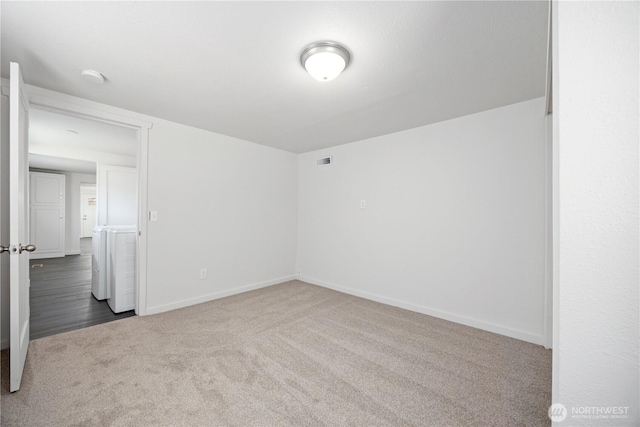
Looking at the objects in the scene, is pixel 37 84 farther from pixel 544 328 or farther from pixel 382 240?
pixel 544 328

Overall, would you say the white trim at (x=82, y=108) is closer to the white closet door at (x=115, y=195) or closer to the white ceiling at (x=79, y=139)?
the white ceiling at (x=79, y=139)

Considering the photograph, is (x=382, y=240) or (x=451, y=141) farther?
(x=382, y=240)

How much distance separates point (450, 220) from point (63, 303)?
4763mm

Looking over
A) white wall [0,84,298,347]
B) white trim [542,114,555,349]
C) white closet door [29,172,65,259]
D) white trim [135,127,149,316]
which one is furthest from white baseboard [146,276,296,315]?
white closet door [29,172,65,259]

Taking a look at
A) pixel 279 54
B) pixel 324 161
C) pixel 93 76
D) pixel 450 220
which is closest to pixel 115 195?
pixel 93 76

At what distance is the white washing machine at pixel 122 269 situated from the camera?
2.99m

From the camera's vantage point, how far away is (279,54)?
1.73 m

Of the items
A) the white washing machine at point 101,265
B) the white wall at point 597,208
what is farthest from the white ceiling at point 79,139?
the white wall at point 597,208

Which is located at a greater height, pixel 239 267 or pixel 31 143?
pixel 31 143

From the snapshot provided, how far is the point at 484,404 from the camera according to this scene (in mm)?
1591

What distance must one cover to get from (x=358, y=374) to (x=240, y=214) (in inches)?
103

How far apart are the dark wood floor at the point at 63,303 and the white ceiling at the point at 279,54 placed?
7.39ft

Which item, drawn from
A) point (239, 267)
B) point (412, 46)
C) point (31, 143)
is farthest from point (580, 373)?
point (31, 143)

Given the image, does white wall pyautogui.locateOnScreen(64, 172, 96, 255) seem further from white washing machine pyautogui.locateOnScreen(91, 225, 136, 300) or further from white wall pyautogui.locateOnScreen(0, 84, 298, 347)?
white wall pyautogui.locateOnScreen(0, 84, 298, 347)
